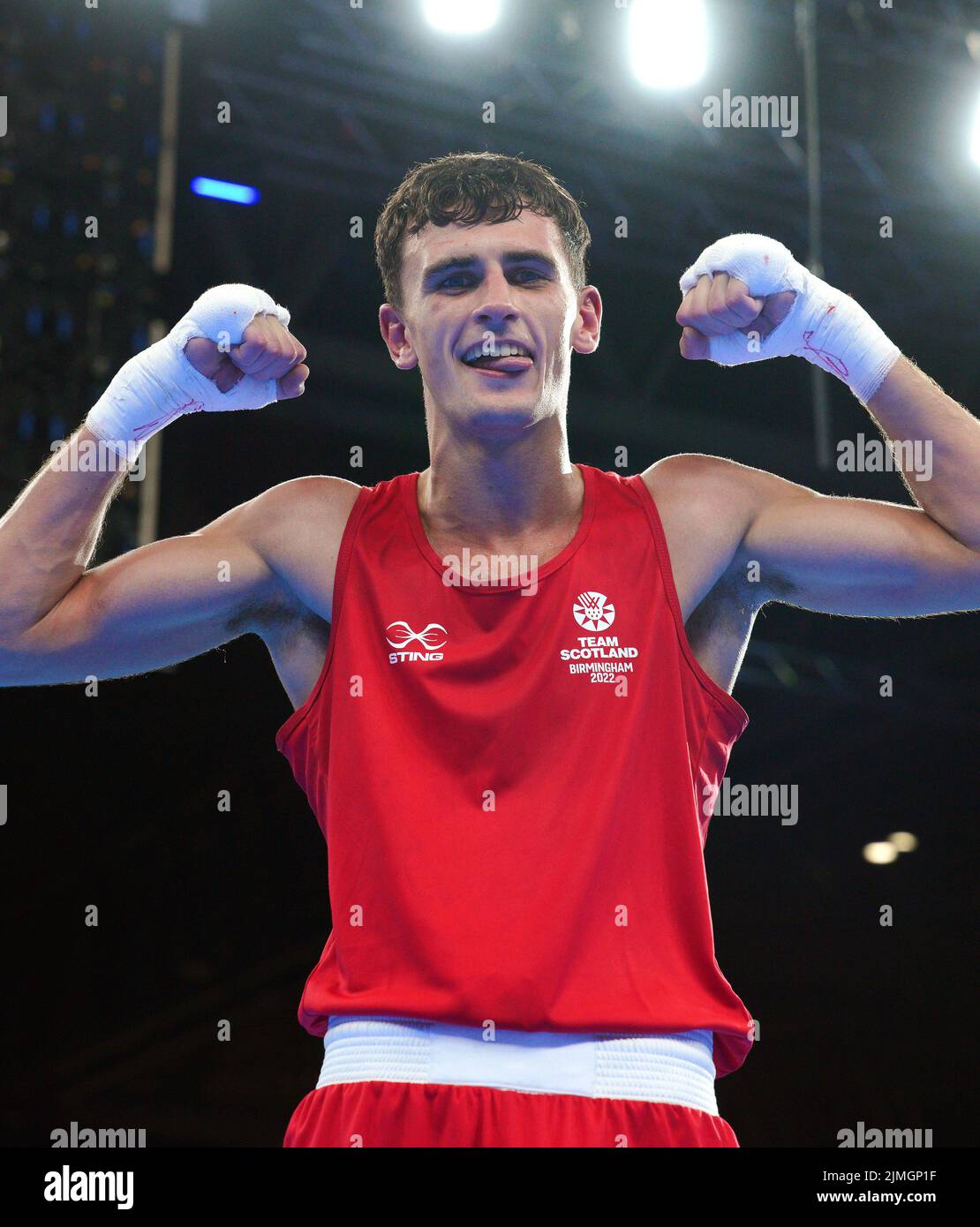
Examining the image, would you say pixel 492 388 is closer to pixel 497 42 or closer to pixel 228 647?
pixel 497 42

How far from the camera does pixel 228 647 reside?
5254mm

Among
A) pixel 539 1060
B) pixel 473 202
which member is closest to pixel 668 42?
pixel 473 202

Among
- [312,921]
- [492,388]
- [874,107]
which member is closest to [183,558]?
[492,388]

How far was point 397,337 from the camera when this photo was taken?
2.16 meters

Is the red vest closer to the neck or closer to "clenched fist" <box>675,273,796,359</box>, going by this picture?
the neck

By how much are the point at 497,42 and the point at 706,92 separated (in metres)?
0.73

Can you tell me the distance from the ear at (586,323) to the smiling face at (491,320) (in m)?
0.06

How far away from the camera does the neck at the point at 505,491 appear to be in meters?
1.99

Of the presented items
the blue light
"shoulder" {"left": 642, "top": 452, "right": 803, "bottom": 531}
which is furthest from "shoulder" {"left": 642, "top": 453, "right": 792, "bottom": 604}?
the blue light

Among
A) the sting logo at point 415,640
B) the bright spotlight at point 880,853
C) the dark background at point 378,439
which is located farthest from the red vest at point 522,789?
the bright spotlight at point 880,853

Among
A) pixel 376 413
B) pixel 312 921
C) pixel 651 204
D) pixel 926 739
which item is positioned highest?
pixel 651 204

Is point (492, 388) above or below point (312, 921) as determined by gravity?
above

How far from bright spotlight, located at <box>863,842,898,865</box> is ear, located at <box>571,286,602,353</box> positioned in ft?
15.6
